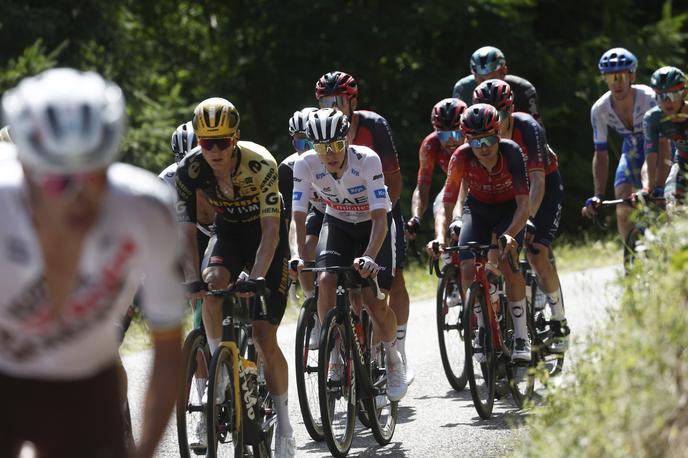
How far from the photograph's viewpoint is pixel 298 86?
2323 cm

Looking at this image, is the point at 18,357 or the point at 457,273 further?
the point at 457,273

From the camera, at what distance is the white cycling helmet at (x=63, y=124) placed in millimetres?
3330

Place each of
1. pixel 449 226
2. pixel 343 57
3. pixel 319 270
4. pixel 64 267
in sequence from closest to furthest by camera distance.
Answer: pixel 64 267 < pixel 319 270 < pixel 449 226 < pixel 343 57

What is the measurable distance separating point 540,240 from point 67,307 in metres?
7.06

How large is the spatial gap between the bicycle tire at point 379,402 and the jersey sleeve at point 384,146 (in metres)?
1.75

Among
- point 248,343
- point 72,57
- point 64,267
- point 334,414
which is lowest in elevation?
point 334,414

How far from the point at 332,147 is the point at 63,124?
4.99m

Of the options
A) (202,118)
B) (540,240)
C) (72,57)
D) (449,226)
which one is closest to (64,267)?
(202,118)

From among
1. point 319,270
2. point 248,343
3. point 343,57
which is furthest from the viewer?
point 343,57

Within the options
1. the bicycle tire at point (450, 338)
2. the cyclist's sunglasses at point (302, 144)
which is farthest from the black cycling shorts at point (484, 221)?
the cyclist's sunglasses at point (302, 144)

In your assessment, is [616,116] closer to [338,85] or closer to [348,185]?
[338,85]

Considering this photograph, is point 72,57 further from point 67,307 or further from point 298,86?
point 67,307

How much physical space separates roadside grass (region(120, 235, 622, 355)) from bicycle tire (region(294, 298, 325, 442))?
4418 mm

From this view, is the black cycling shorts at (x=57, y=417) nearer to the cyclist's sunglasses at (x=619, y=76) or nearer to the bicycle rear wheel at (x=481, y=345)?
the bicycle rear wheel at (x=481, y=345)
